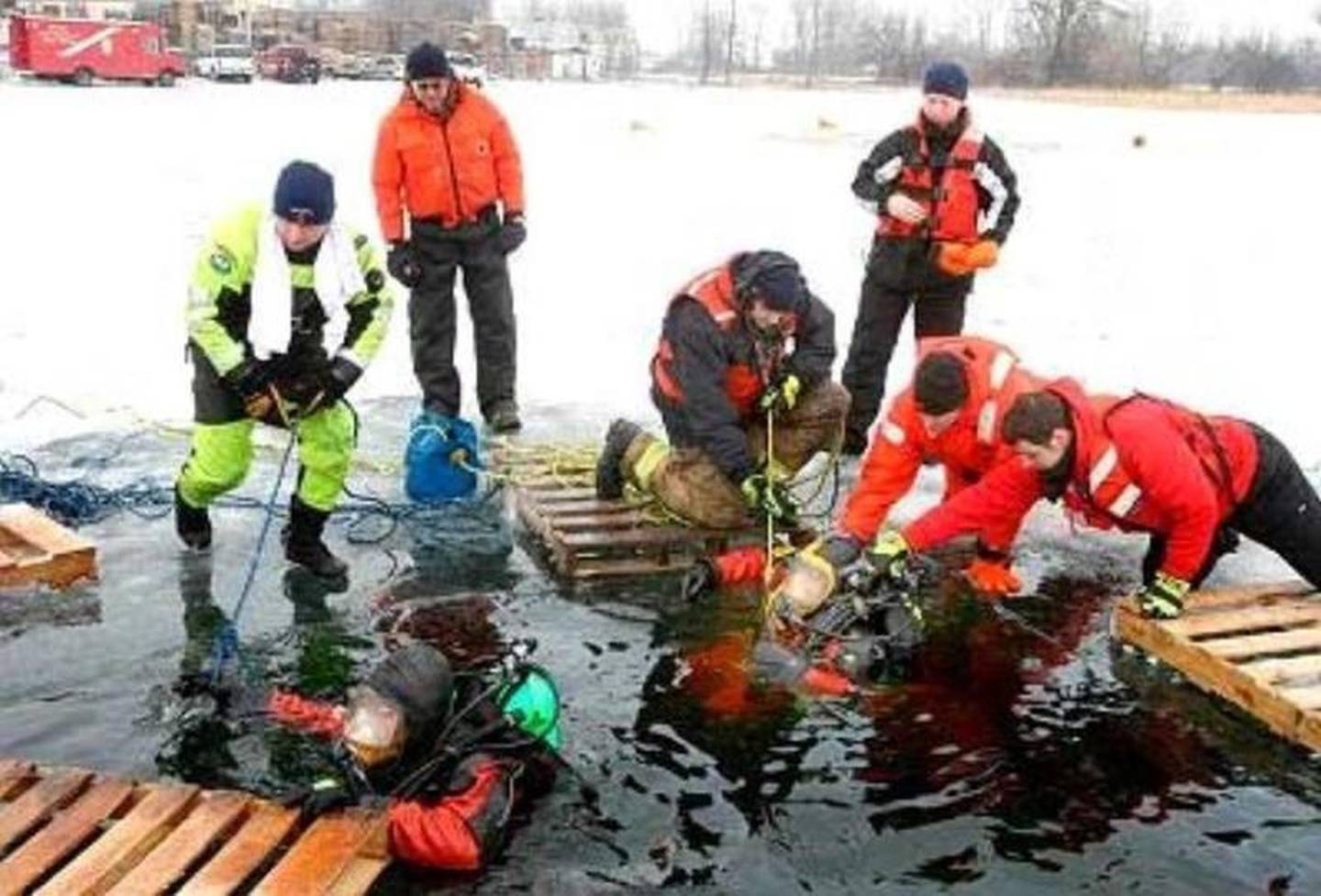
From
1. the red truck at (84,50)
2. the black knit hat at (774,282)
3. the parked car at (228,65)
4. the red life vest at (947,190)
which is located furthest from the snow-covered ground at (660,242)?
the parked car at (228,65)

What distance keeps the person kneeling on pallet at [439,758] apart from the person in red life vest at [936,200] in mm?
3756

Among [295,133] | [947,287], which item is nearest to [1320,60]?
[295,133]

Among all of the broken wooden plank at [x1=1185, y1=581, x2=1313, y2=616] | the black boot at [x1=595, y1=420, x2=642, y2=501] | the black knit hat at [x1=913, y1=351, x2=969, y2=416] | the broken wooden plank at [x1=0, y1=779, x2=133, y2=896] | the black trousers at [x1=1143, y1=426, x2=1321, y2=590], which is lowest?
the broken wooden plank at [x1=0, y1=779, x2=133, y2=896]

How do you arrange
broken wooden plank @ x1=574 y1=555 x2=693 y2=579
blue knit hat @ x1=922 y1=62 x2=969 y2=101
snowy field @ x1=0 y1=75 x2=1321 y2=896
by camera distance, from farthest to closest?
blue knit hat @ x1=922 y1=62 x2=969 y2=101, broken wooden plank @ x1=574 y1=555 x2=693 y2=579, snowy field @ x1=0 y1=75 x2=1321 y2=896

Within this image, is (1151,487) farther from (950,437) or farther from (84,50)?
(84,50)

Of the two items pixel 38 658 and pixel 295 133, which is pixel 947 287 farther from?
pixel 295 133

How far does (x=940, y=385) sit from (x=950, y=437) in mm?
468

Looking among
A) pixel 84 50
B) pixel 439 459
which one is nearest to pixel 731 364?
pixel 439 459

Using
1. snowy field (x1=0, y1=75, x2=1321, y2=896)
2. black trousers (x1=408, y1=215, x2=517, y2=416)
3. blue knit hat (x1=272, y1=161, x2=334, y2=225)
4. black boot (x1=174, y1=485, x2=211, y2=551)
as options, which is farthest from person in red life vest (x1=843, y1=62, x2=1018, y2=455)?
black boot (x1=174, y1=485, x2=211, y2=551)

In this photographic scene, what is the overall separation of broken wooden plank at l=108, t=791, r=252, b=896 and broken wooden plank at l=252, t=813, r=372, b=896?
0.70 ft

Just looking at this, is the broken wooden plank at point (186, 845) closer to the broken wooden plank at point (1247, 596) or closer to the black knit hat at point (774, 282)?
the black knit hat at point (774, 282)

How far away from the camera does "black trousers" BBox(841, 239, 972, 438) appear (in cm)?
727

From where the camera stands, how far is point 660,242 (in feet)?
49.2

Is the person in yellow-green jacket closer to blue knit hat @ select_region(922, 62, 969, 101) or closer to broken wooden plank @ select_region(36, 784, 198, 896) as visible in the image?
broken wooden plank @ select_region(36, 784, 198, 896)
